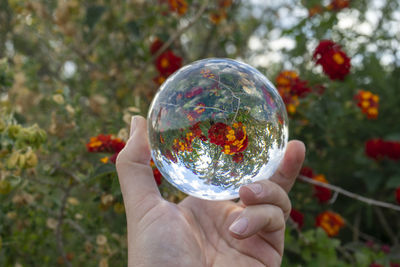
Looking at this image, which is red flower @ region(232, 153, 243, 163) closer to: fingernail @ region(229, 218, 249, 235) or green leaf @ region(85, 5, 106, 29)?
fingernail @ region(229, 218, 249, 235)

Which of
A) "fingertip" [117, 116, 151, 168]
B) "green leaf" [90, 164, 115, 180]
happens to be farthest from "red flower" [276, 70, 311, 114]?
"green leaf" [90, 164, 115, 180]

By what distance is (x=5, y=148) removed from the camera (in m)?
1.63

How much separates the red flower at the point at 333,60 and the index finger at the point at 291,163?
82 centimetres

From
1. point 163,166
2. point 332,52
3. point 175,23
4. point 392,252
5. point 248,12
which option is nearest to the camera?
point 163,166

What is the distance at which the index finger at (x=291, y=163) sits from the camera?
1.47 m

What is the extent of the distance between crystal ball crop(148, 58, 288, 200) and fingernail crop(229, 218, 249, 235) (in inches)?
5.1

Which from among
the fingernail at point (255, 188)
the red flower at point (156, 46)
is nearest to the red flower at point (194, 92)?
the fingernail at point (255, 188)

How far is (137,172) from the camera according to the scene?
1.37 metres

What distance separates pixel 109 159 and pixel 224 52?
2.72m

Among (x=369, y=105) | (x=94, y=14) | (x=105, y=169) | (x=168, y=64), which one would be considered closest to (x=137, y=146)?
(x=105, y=169)

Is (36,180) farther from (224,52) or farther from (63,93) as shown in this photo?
(224,52)

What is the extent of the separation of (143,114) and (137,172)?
0.70 m

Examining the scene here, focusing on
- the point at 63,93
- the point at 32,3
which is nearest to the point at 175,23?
the point at 32,3

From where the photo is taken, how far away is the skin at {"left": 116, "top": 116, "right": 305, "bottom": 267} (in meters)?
1.26
